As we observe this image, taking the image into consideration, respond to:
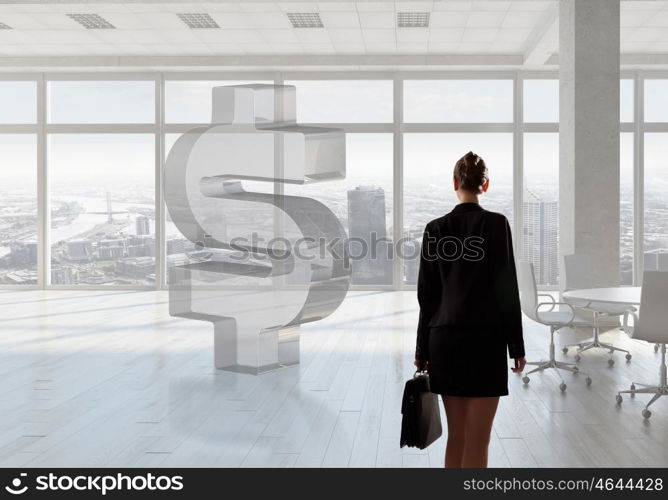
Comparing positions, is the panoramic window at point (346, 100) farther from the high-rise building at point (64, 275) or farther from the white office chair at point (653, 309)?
the white office chair at point (653, 309)

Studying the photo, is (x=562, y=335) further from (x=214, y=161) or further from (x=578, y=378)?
(x=214, y=161)

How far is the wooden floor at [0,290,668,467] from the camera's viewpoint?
4094mm

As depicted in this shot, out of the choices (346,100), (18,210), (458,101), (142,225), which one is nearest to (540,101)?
(458,101)

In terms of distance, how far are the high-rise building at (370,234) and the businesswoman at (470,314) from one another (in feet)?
33.3

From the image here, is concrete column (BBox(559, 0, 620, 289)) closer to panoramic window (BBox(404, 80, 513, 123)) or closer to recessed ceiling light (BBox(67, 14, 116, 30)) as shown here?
panoramic window (BBox(404, 80, 513, 123))

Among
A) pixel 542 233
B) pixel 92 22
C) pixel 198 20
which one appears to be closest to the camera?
pixel 198 20

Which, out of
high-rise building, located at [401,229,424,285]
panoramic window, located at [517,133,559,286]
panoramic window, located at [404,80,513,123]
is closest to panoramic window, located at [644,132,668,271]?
panoramic window, located at [517,133,559,286]

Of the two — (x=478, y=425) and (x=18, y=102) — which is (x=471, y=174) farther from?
(x=18, y=102)

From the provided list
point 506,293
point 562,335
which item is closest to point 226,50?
point 562,335

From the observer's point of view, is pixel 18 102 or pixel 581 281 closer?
pixel 581 281

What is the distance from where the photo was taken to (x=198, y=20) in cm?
1022

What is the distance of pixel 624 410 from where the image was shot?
509cm

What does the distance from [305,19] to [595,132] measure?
158 inches

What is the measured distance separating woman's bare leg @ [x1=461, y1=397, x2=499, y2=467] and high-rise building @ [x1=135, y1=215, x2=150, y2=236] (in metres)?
11.1
